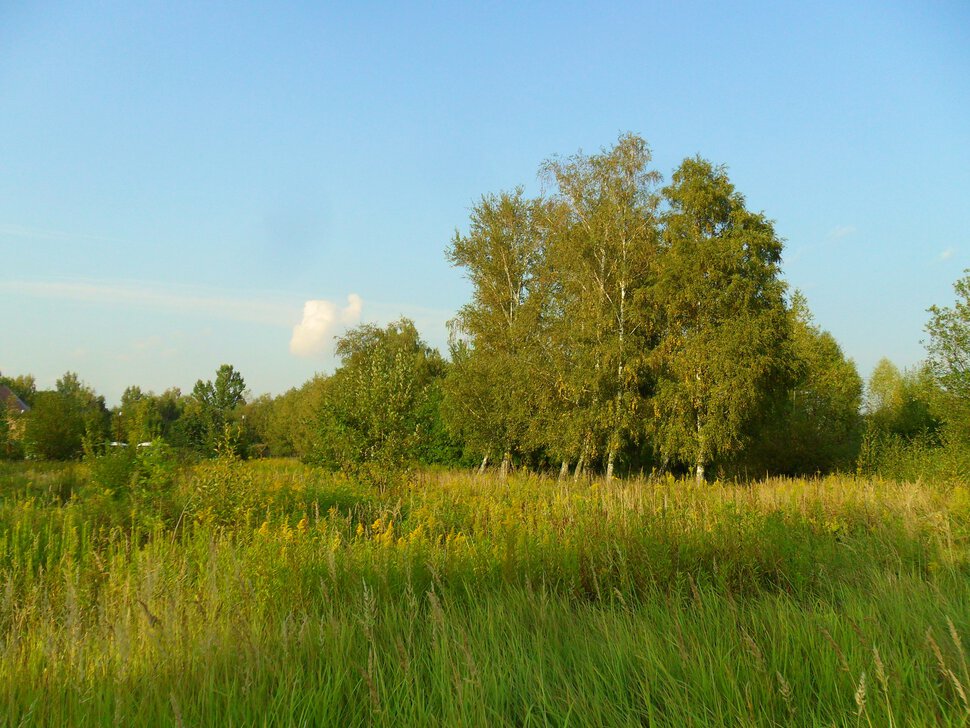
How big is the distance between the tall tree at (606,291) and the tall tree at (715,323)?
91 centimetres

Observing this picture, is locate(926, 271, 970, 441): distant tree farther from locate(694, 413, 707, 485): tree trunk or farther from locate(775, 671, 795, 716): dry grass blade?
locate(775, 671, 795, 716): dry grass blade

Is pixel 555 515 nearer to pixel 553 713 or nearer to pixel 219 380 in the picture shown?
pixel 553 713

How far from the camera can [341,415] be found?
1343 centimetres

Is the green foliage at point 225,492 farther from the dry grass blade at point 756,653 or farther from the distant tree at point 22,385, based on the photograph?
the distant tree at point 22,385

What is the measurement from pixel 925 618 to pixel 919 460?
64.4 feet

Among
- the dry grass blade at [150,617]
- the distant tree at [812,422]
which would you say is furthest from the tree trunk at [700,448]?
the dry grass blade at [150,617]

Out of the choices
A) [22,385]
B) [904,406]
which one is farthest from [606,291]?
[22,385]

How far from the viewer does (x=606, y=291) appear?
21.7m

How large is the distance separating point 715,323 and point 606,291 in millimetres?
3688

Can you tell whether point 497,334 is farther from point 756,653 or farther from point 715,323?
point 756,653

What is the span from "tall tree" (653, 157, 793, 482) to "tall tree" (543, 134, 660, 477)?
910mm

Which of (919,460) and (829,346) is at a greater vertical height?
(829,346)

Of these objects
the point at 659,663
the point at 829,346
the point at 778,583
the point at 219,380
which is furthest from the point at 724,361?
the point at 219,380

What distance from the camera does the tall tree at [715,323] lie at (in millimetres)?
19453
